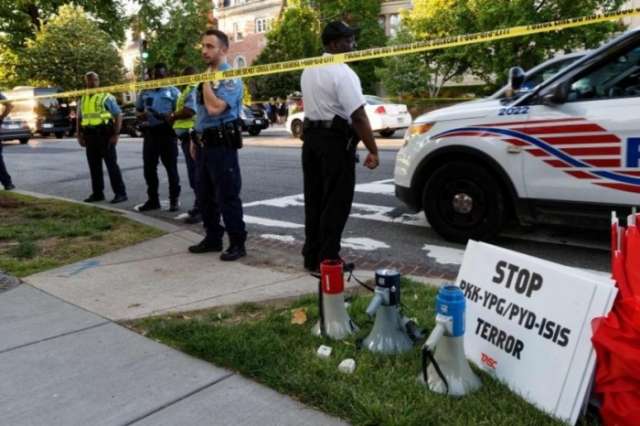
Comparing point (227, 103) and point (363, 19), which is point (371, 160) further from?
point (363, 19)

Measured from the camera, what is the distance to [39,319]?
4.05m

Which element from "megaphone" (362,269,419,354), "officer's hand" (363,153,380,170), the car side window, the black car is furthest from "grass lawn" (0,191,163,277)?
A: the black car

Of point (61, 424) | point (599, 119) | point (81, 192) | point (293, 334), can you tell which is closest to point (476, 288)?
point (293, 334)

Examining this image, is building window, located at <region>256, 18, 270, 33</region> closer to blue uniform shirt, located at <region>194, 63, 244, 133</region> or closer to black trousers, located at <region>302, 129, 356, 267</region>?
blue uniform shirt, located at <region>194, 63, 244, 133</region>

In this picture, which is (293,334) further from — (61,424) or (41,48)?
(41,48)

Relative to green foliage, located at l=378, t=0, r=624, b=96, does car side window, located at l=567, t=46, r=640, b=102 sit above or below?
below

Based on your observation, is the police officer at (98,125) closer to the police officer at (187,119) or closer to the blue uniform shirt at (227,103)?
the police officer at (187,119)

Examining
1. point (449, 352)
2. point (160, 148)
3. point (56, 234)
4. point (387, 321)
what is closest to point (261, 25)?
point (160, 148)

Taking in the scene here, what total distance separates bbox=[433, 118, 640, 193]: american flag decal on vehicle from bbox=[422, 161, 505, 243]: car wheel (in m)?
0.49

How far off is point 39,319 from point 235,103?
2.37 meters

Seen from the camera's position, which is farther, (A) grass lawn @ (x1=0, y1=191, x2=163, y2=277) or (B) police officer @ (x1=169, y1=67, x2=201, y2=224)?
(B) police officer @ (x1=169, y1=67, x2=201, y2=224)

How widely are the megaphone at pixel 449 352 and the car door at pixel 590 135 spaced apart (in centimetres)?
279

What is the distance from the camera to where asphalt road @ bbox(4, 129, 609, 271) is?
569 cm

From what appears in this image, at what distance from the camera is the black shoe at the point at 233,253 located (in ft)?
17.9
